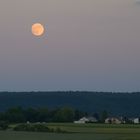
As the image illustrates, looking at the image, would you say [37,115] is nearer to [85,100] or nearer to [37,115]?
[37,115]

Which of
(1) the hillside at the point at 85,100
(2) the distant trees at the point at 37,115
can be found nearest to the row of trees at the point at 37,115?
(2) the distant trees at the point at 37,115

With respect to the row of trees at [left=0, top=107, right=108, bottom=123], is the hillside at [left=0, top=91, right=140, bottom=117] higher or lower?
higher

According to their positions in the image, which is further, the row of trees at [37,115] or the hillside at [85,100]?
the hillside at [85,100]

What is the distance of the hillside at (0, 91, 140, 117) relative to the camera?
175m

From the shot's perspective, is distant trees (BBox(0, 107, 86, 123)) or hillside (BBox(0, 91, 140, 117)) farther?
hillside (BBox(0, 91, 140, 117))

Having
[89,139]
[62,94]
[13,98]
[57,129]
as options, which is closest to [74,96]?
[62,94]

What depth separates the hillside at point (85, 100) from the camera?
575 feet

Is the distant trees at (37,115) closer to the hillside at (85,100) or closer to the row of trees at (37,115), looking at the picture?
the row of trees at (37,115)

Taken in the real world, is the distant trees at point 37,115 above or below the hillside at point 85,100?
below

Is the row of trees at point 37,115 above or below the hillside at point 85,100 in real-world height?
below

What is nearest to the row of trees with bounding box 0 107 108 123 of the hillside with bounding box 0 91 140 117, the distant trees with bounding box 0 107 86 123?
the distant trees with bounding box 0 107 86 123

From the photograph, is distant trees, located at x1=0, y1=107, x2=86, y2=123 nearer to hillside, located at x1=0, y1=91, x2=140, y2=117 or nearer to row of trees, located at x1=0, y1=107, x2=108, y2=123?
row of trees, located at x1=0, y1=107, x2=108, y2=123

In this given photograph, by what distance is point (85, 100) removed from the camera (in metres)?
185

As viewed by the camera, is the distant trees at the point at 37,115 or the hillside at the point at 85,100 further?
the hillside at the point at 85,100
